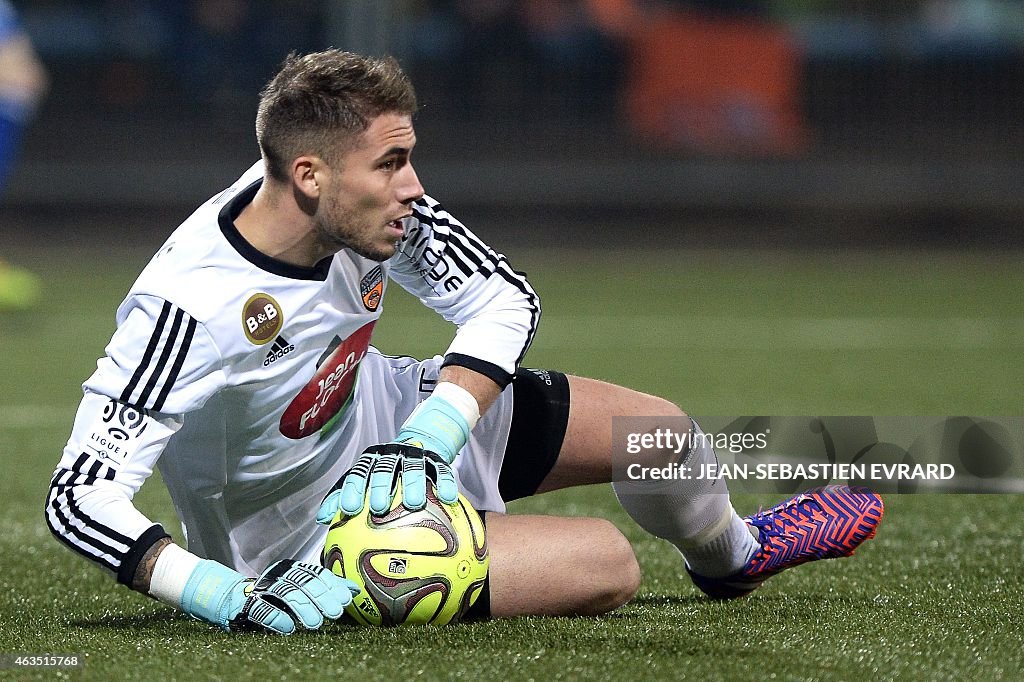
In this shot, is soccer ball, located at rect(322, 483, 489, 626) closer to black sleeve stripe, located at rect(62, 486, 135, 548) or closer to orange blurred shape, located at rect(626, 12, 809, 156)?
black sleeve stripe, located at rect(62, 486, 135, 548)

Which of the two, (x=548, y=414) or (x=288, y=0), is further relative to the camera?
(x=288, y=0)

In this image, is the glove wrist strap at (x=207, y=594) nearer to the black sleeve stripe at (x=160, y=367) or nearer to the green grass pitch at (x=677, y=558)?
the green grass pitch at (x=677, y=558)

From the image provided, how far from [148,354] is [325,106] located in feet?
1.88

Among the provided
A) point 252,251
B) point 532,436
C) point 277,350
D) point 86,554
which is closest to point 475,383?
point 532,436

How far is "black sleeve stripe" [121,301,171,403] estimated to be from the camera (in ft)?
9.13

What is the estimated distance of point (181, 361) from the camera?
9.24 ft

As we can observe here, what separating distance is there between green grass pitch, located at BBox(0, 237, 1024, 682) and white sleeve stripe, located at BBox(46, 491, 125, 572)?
0.61 ft

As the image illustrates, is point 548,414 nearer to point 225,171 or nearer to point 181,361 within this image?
point 181,361

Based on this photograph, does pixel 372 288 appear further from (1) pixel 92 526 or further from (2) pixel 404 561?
(1) pixel 92 526

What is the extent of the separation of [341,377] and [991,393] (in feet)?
14.2

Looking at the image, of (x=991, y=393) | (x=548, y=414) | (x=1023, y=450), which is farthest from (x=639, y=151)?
(x=548, y=414)

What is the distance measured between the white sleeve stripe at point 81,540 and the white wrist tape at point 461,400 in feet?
2.31

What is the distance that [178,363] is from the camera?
2812 mm

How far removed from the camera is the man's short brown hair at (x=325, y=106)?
295 cm
